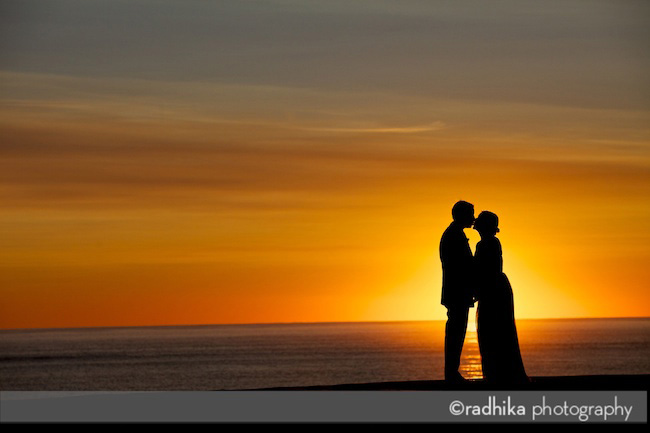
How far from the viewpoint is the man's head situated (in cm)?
1494

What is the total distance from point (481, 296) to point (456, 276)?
873 millimetres

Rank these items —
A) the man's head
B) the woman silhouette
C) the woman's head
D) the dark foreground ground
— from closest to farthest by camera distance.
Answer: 1. the dark foreground ground
2. the man's head
3. the woman's head
4. the woman silhouette

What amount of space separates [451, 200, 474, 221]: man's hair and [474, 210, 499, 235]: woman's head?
15.9 inches

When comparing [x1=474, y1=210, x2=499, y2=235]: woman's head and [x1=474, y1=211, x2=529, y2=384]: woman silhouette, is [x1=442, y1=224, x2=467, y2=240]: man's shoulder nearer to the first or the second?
[x1=474, y1=210, x2=499, y2=235]: woman's head

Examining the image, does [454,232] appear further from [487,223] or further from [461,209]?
[487,223]

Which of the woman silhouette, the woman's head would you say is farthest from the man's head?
the woman silhouette

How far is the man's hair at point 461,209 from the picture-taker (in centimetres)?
1494

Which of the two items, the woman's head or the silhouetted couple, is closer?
the silhouetted couple

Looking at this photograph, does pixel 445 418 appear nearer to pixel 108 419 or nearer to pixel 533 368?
pixel 108 419

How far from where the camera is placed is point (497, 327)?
15766 millimetres

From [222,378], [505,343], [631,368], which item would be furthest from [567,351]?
[505,343]

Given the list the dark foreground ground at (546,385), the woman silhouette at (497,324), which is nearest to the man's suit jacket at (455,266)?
the woman silhouette at (497,324)

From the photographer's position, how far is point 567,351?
193750 millimetres

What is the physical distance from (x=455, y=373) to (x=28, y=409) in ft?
18.4
